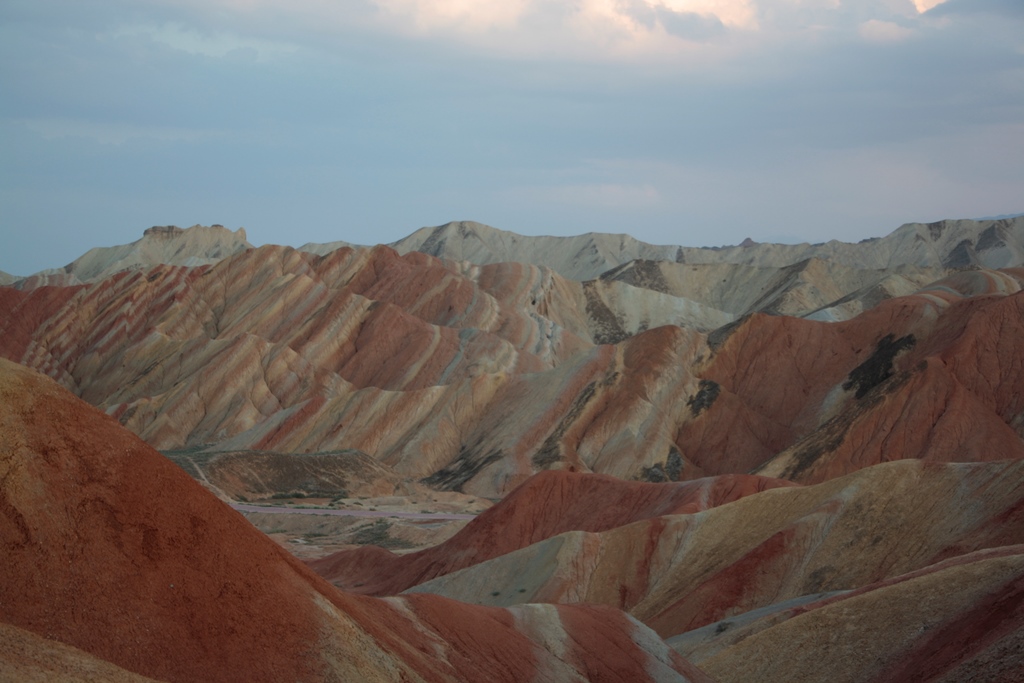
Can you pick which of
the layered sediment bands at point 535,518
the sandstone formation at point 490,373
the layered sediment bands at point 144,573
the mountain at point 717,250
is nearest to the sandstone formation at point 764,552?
the layered sediment bands at point 535,518

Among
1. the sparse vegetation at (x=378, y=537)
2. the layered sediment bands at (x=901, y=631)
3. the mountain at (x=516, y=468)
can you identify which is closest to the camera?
the mountain at (x=516, y=468)

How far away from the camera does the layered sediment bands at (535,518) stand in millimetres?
46469

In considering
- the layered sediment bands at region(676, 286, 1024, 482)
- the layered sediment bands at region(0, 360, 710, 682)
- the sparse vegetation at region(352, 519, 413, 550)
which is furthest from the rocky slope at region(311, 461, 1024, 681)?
the layered sediment bands at region(676, 286, 1024, 482)

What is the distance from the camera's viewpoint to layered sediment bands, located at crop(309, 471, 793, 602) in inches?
1829

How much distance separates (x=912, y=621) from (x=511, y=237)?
163 m

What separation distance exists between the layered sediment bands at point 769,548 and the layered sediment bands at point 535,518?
4.26 metres

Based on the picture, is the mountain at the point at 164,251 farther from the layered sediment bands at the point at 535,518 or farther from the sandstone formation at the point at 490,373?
the layered sediment bands at the point at 535,518

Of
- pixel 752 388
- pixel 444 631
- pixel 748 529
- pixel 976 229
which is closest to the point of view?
pixel 444 631

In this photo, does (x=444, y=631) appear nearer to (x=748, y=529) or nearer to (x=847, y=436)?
(x=748, y=529)

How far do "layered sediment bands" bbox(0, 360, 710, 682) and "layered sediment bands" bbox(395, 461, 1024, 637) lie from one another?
1601 centimetres

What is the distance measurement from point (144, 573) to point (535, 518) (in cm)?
3286

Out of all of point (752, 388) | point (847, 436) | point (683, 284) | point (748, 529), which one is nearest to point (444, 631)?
point (748, 529)

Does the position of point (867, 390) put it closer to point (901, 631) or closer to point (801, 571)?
point (801, 571)

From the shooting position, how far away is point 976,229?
164m
